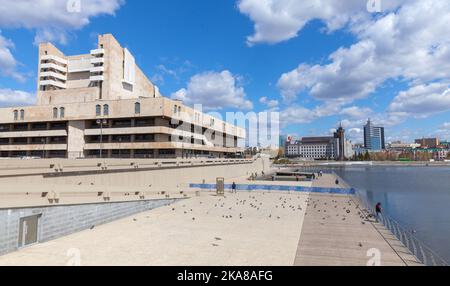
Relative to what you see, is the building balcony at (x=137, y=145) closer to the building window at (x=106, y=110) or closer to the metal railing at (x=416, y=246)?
the building window at (x=106, y=110)

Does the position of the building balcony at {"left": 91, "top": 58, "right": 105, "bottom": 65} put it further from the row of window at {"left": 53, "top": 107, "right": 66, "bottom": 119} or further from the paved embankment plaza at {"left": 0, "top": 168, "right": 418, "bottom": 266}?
the paved embankment plaza at {"left": 0, "top": 168, "right": 418, "bottom": 266}

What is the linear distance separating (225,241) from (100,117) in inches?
1950

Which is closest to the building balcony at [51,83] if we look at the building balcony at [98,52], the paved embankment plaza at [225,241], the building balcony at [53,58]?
the building balcony at [53,58]

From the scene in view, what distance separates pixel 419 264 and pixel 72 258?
46.5 feet

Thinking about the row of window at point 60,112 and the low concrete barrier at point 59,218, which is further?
the row of window at point 60,112

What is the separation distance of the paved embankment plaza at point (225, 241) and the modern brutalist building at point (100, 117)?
1370 inches

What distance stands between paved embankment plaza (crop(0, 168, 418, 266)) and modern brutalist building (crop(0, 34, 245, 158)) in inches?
1370

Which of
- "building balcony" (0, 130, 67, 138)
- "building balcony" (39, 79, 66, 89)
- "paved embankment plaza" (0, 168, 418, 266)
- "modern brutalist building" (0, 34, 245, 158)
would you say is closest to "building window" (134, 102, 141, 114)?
"modern brutalist building" (0, 34, 245, 158)

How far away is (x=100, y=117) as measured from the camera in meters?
57.1

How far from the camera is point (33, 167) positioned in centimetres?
2066

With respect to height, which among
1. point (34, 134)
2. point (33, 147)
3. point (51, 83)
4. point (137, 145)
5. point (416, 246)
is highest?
point (51, 83)

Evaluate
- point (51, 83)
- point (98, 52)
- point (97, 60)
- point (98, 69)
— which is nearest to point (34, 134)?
point (51, 83)

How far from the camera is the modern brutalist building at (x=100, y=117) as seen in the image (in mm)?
56031

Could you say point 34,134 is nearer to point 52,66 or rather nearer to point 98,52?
point 52,66
